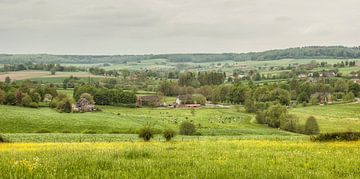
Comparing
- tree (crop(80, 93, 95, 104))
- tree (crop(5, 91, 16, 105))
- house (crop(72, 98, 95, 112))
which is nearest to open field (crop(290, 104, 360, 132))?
house (crop(72, 98, 95, 112))

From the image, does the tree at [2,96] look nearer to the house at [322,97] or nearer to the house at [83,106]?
the house at [83,106]

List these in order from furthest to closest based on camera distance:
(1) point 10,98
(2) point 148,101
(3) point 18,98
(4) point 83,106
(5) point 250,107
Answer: (2) point 148,101
(5) point 250,107
(4) point 83,106
(3) point 18,98
(1) point 10,98

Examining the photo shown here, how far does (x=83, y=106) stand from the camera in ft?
452

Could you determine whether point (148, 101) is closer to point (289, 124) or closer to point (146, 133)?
point (289, 124)

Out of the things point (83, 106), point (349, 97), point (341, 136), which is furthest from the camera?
point (349, 97)

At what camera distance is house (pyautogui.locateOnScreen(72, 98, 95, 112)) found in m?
134

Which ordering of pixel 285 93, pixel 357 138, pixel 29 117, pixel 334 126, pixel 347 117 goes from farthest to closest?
pixel 285 93 → pixel 347 117 → pixel 334 126 → pixel 29 117 → pixel 357 138

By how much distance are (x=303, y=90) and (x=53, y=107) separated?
10919 centimetres

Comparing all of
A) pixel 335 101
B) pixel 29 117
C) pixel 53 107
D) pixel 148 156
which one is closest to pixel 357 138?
pixel 148 156

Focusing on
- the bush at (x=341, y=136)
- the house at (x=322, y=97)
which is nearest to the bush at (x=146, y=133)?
the bush at (x=341, y=136)

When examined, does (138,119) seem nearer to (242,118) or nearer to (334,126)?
(242,118)

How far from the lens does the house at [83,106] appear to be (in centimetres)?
13450

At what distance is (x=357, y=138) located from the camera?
3173 cm

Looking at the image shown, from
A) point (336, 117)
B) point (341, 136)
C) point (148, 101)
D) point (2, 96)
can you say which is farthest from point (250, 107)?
point (341, 136)
